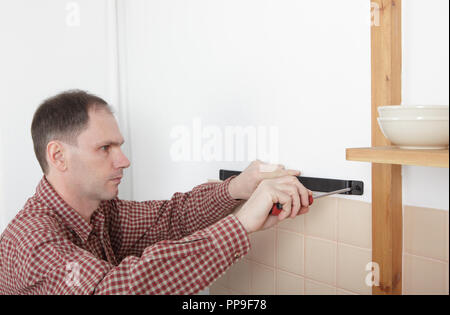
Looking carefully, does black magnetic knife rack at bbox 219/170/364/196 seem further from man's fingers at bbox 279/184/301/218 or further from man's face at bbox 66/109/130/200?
man's face at bbox 66/109/130/200

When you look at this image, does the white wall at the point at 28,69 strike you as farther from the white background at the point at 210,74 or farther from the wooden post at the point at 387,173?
the wooden post at the point at 387,173

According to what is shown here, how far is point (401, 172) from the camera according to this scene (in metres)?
0.88

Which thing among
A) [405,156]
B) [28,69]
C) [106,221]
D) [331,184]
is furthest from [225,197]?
[28,69]

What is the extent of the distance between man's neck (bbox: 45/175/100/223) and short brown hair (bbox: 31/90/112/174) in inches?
2.3

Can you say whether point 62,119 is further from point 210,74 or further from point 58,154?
point 210,74

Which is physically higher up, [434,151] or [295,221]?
[434,151]

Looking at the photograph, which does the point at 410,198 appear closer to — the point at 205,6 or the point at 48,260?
the point at 48,260

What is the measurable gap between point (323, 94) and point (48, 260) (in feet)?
2.43

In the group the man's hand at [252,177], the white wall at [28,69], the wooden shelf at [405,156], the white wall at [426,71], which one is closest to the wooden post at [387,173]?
the white wall at [426,71]

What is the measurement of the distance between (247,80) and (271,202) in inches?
19.7

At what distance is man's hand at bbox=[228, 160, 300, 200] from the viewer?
42.0 inches
